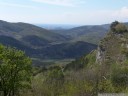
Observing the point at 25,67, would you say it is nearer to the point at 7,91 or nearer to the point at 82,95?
the point at 7,91

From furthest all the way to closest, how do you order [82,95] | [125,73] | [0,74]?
1. [125,73]
2. [82,95]
3. [0,74]

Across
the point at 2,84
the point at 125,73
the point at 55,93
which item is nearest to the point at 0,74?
the point at 2,84

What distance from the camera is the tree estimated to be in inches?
2634

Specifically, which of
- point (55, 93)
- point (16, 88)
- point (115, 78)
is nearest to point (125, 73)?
point (115, 78)

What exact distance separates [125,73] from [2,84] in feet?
226

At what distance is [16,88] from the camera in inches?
2763

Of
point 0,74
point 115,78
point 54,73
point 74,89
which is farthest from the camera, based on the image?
point 54,73

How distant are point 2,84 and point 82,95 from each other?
23.1 metres

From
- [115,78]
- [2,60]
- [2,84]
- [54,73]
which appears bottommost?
[54,73]

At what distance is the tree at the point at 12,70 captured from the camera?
66.9 meters

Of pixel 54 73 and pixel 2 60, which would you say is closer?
pixel 2 60

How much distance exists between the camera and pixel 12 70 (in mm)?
68062

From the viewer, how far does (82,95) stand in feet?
266

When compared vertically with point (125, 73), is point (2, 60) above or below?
above
